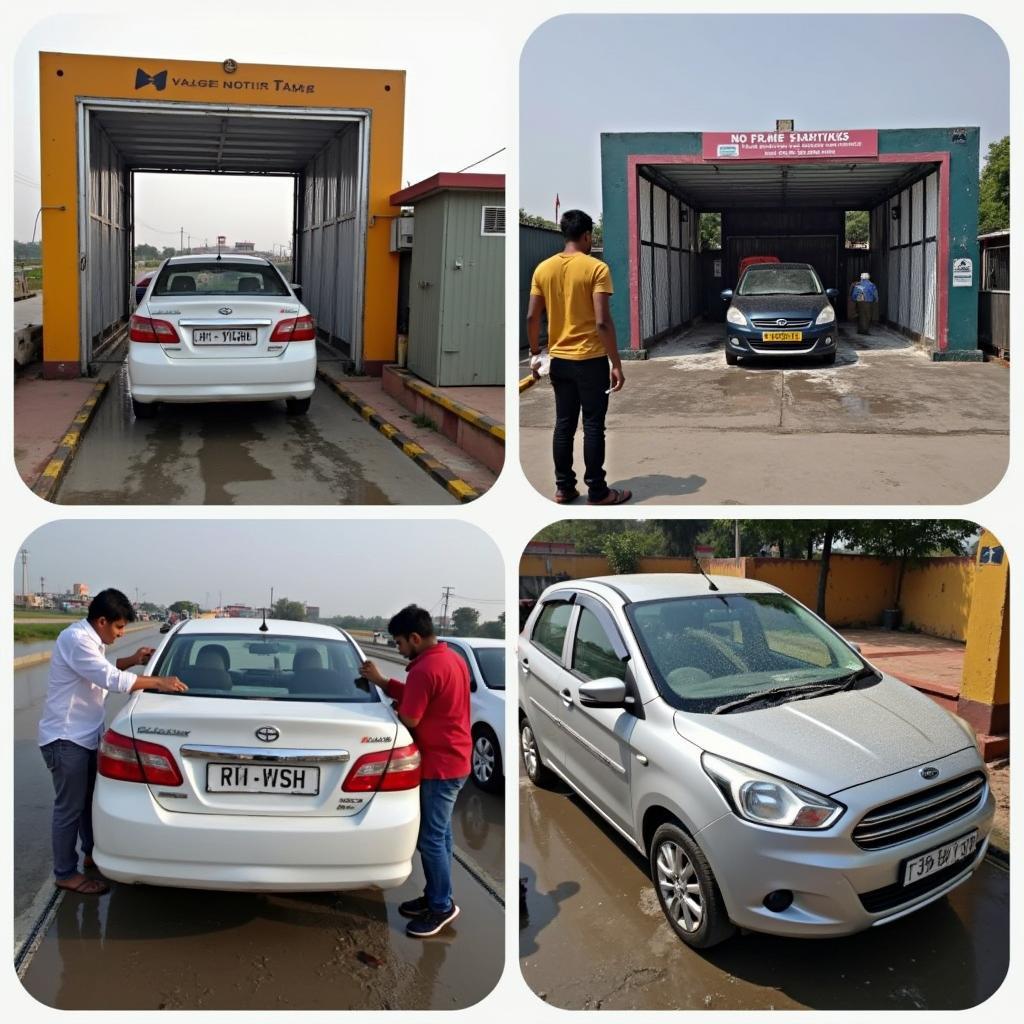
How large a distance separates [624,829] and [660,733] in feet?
2.02

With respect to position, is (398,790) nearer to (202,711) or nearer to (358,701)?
(358,701)

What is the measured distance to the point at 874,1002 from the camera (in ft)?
11.7

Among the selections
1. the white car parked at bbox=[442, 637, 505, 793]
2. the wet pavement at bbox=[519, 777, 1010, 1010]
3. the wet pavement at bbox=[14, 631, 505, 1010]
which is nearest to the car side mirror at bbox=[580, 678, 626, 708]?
the wet pavement at bbox=[519, 777, 1010, 1010]

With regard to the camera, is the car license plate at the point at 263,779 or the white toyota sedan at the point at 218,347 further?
the white toyota sedan at the point at 218,347

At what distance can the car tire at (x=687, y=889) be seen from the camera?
361cm

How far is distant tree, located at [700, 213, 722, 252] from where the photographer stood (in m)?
23.0

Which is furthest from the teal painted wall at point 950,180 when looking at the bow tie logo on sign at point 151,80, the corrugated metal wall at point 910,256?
the bow tie logo on sign at point 151,80

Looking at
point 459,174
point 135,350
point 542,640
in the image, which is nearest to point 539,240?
point 459,174

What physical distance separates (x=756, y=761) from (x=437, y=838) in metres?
1.38

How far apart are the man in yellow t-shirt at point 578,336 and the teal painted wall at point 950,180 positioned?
8.29 metres

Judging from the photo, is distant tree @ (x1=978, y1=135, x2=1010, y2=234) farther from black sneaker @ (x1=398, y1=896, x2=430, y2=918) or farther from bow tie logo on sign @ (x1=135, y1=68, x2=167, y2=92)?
black sneaker @ (x1=398, y1=896, x2=430, y2=918)

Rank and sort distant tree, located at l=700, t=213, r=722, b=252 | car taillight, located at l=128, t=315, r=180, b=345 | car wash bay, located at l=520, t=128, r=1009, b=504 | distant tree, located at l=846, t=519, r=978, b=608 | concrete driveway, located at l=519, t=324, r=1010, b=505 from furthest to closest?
distant tree, located at l=700, t=213, r=722, b=252 < distant tree, located at l=846, t=519, r=978, b=608 < car taillight, located at l=128, t=315, r=180, b=345 < car wash bay, located at l=520, t=128, r=1009, b=504 < concrete driveway, located at l=519, t=324, r=1010, b=505

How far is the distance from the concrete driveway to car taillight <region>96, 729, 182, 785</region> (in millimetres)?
3225

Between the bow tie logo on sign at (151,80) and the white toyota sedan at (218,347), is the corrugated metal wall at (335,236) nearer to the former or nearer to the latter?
the bow tie logo on sign at (151,80)
